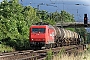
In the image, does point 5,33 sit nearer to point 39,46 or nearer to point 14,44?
point 14,44

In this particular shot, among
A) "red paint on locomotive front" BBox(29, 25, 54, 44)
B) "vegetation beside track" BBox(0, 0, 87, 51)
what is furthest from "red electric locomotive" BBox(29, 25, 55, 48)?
"vegetation beside track" BBox(0, 0, 87, 51)

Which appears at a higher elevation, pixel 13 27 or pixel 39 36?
pixel 13 27

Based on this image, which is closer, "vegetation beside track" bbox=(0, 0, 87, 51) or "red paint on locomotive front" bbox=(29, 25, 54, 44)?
"red paint on locomotive front" bbox=(29, 25, 54, 44)

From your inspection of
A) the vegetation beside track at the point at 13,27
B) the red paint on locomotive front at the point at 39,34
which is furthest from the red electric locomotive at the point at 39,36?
the vegetation beside track at the point at 13,27

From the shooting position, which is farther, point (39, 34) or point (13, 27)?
point (13, 27)

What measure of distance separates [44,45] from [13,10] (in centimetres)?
1491

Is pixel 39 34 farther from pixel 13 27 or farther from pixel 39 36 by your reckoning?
pixel 13 27

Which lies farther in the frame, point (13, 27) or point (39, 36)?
point (13, 27)


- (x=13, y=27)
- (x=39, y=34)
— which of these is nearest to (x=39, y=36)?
(x=39, y=34)

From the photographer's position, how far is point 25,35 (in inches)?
1758

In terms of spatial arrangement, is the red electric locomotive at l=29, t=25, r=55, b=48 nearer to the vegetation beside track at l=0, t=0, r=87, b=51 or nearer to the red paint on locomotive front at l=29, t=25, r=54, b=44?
the red paint on locomotive front at l=29, t=25, r=54, b=44

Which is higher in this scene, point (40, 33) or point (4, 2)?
point (4, 2)

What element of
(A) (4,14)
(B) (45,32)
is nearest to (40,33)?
(B) (45,32)

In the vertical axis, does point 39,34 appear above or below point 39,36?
above
